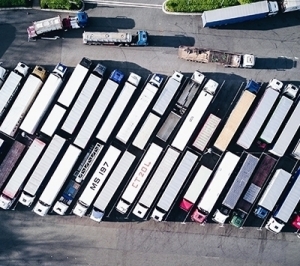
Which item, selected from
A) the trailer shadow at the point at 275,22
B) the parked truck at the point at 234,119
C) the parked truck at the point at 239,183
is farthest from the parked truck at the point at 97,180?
the trailer shadow at the point at 275,22

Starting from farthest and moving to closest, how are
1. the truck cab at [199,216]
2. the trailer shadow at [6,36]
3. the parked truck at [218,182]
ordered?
the trailer shadow at [6,36]
the truck cab at [199,216]
the parked truck at [218,182]

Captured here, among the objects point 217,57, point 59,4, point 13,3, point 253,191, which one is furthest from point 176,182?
point 13,3

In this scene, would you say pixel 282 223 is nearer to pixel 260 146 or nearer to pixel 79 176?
pixel 260 146

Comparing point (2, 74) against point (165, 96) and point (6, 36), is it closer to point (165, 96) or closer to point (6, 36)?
point (6, 36)

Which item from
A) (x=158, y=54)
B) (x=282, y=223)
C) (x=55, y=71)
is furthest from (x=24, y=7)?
(x=282, y=223)

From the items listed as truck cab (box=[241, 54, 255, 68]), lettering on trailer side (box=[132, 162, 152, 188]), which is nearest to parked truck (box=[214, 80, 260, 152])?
truck cab (box=[241, 54, 255, 68])

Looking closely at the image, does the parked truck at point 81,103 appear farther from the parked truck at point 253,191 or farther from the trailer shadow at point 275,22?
the parked truck at point 253,191
